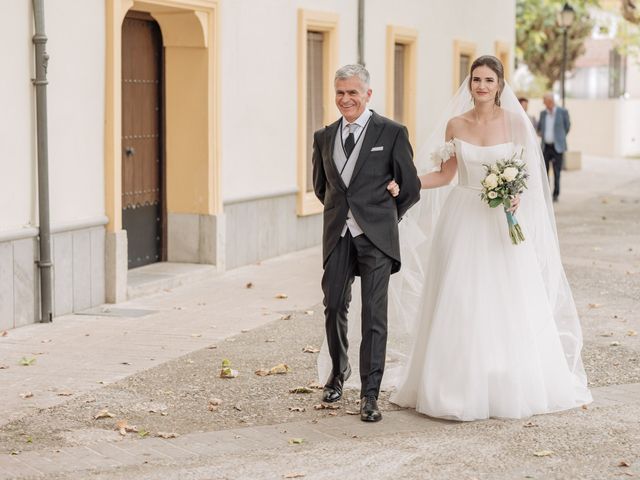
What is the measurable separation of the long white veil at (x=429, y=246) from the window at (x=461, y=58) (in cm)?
1521

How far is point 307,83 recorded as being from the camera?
16281mm

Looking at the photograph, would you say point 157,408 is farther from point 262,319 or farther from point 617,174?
point 617,174

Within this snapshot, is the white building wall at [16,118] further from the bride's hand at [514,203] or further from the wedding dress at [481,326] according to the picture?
the bride's hand at [514,203]

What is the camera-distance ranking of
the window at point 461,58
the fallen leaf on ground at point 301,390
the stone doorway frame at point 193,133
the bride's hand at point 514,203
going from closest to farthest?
the bride's hand at point 514,203
the fallen leaf on ground at point 301,390
the stone doorway frame at point 193,133
the window at point 461,58

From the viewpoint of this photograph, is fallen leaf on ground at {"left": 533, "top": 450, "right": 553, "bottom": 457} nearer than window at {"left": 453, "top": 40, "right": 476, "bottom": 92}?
Yes

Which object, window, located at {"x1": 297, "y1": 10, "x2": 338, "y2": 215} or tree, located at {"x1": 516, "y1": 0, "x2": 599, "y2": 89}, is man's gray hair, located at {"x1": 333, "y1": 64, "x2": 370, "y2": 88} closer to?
window, located at {"x1": 297, "y1": 10, "x2": 338, "y2": 215}

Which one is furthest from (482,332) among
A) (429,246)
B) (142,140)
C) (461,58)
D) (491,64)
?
(461,58)

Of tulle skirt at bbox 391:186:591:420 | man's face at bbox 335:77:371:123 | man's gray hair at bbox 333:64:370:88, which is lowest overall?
tulle skirt at bbox 391:186:591:420

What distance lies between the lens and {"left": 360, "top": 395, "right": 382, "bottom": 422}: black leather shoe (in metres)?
7.11

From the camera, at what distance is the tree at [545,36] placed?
4275 centimetres

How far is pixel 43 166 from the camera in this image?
1019 cm

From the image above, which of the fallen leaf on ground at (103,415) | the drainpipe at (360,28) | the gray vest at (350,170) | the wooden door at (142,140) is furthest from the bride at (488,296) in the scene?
the drainpipe at (360,28)

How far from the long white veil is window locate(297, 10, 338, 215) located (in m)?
7.50

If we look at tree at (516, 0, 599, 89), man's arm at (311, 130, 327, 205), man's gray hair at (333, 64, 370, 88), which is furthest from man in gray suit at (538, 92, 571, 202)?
tree at (516, 0, 599, 89)
